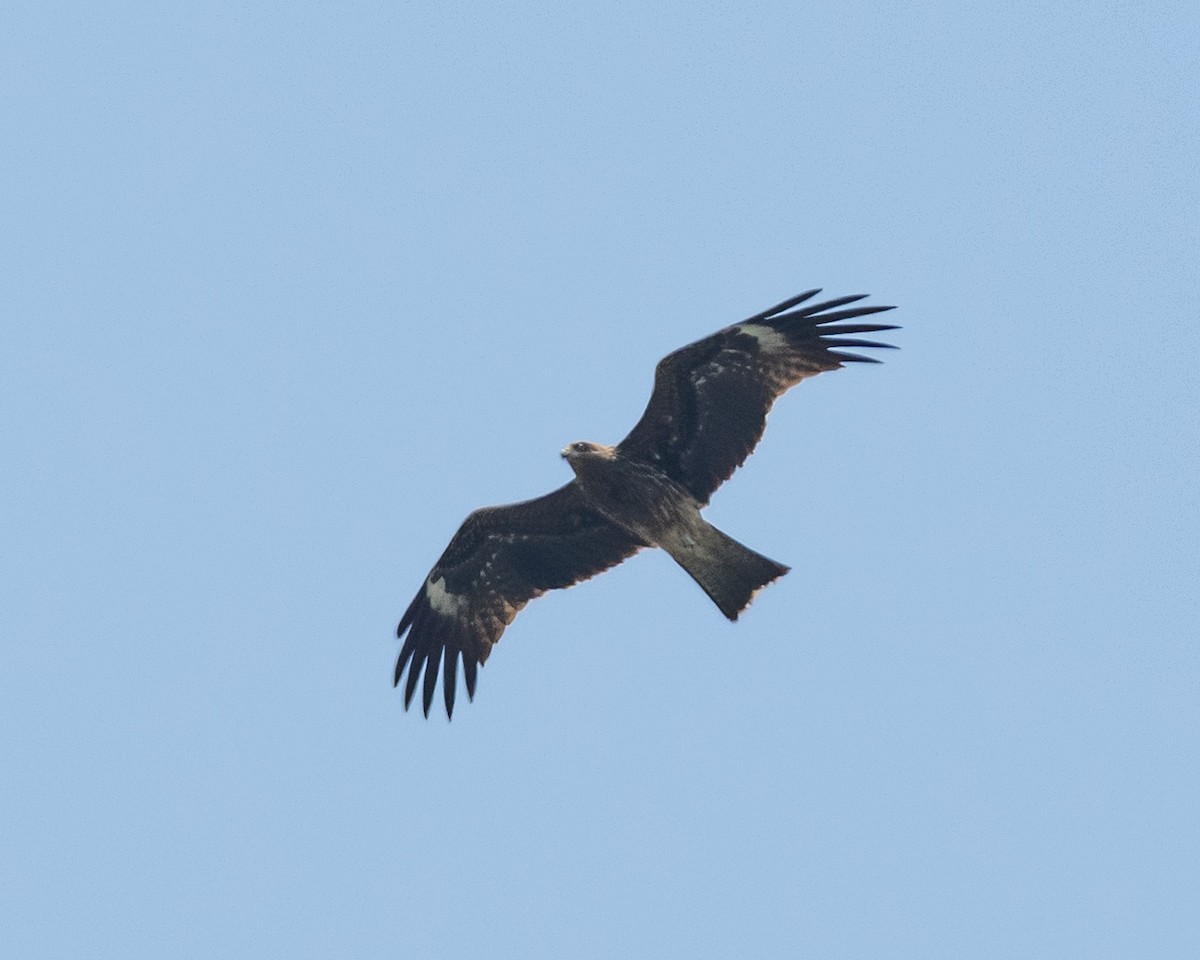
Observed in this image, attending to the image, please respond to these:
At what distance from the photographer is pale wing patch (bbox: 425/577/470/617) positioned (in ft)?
57.6

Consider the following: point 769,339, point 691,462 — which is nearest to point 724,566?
point 691,462

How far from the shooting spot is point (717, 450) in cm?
1587

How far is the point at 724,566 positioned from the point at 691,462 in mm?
886

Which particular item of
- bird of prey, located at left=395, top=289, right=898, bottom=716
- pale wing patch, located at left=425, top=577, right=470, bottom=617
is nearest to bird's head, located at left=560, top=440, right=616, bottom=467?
bird of prey, located at left=395, top=289, right=898, bottom=716

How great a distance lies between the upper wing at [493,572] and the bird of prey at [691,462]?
0.06ft

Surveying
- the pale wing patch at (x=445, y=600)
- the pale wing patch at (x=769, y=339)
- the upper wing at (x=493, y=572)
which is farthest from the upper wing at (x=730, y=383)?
the pale wing patch at (x=445, y=600)

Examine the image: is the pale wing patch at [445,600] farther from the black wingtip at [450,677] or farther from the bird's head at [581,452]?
the bird's head at [581,452]

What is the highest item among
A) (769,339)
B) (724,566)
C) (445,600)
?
(769,339)

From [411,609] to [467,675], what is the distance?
79 cm

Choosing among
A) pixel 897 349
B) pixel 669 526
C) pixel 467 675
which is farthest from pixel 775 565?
pixel 467 675

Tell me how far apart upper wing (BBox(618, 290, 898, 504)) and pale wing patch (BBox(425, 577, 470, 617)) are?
8.51 ft

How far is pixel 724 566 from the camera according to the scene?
16.0 metres

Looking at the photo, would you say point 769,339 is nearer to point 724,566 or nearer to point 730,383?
point 730,383

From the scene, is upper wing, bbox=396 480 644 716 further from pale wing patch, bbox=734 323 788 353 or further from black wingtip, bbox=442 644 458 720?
pale wing patch, bbox=734 323 788 353
